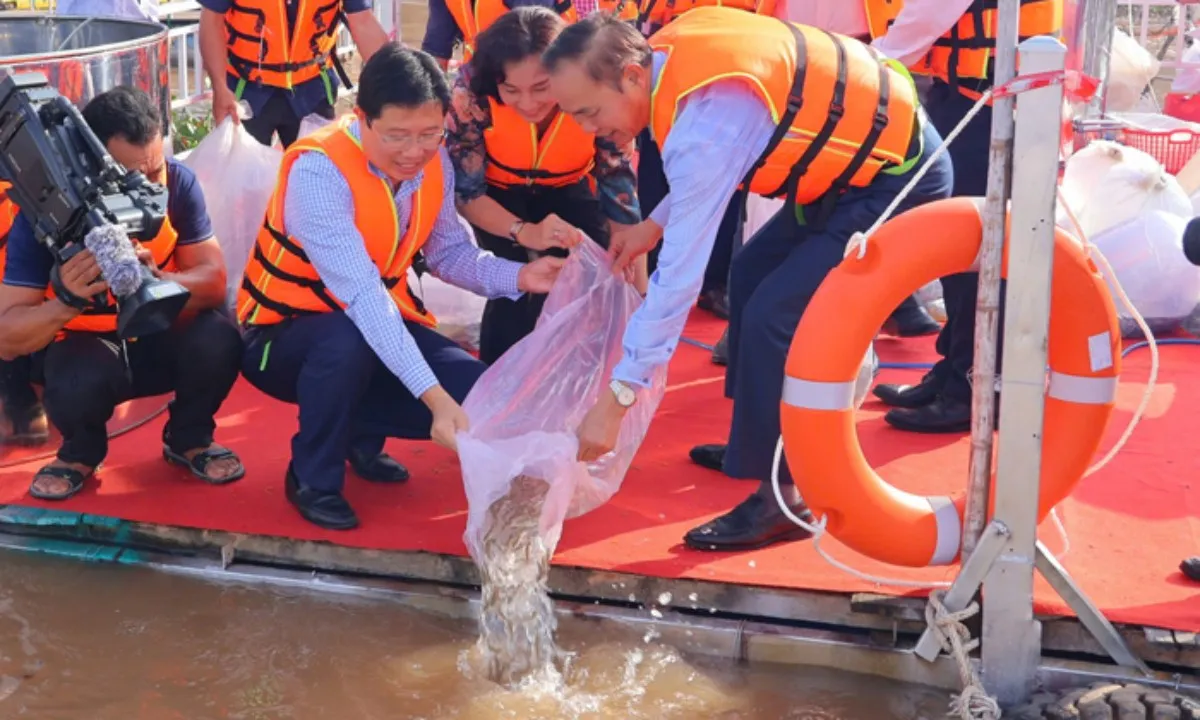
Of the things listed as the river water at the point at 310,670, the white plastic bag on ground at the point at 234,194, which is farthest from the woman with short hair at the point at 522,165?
the river water at the point at 310,670

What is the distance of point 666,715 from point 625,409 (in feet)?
2.04

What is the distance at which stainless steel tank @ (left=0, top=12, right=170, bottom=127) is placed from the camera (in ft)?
12.9

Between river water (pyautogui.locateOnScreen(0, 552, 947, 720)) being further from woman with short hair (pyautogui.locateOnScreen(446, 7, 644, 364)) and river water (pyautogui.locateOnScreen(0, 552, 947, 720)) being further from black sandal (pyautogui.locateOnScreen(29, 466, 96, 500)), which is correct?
woman with short hair (pyautogui.locateOnScreen(446, 7, 644, 364))

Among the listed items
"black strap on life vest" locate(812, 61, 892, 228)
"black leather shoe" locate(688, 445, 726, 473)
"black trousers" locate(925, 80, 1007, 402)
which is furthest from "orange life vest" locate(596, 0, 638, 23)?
"black strap on life vest" locate(812, 61, 892, 228)

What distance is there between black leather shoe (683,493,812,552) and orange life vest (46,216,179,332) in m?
1.50

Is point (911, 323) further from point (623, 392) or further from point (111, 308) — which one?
point (111, 308)

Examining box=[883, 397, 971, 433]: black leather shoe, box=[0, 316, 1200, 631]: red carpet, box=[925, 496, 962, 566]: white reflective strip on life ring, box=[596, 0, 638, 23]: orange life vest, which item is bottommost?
box=[0, 316, 1200, 631]: red carpet

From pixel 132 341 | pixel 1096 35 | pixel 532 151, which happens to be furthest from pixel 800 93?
pixel 1096 35

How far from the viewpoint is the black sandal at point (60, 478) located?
3455 mm

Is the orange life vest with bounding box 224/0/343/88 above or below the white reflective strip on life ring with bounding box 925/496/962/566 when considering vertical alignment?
above

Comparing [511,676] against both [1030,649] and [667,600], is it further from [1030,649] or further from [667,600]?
[1030,649]

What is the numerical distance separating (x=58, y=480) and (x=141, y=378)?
→ 0.32 metres

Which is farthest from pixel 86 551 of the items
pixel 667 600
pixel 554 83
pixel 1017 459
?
pixel 1017 459

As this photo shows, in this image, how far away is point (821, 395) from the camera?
8.95ft
